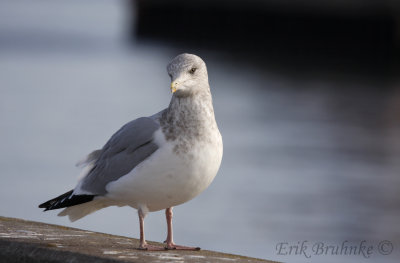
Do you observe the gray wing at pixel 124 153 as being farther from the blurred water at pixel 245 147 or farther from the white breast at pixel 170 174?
the blurred water at pixel 245 147

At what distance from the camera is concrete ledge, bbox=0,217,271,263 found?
17.4ft

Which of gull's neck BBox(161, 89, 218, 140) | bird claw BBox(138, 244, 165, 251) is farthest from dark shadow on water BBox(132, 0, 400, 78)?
bird claw BBox(138, 244, 165, 251)

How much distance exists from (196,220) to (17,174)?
583 centimetres

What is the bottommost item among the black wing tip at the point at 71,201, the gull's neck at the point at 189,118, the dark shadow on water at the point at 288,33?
the black wing tip at the point at 71,201

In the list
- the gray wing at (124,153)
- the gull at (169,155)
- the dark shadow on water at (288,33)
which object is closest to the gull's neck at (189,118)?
the gull at (169,155)

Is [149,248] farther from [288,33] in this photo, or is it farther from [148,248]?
[288,33]

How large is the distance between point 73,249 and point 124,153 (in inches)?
32.7

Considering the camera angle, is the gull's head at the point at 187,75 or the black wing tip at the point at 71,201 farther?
the black wing tip at the point at 71,201

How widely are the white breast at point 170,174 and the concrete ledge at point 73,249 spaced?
347mm

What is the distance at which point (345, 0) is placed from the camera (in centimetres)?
5397

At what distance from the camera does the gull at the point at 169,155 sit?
5.70 meters

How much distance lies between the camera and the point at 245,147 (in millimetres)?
27172

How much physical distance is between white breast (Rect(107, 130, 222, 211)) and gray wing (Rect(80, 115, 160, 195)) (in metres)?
0.08

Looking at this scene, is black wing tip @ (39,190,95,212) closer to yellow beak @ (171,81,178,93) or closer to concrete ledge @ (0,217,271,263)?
concrete ledge @ (0,217,271,263)
